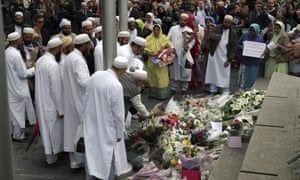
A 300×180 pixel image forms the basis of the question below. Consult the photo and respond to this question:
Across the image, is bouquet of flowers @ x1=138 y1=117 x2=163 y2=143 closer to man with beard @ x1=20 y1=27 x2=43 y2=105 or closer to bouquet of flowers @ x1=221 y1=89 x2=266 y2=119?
bouquet of flowers @ x1=221 y1=89 x2=266 y2=119

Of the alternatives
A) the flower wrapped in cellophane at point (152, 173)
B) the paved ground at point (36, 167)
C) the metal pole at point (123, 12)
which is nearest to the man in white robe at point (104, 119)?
the flower wrapped in cellophane at point (152, 173)

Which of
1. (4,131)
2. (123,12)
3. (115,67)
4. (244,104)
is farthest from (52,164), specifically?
(4,131)

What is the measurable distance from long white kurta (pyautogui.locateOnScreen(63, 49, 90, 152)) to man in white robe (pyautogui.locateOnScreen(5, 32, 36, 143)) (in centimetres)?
129

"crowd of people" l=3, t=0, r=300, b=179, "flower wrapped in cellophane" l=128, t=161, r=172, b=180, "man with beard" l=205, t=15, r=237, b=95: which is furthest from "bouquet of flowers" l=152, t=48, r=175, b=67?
"flower wrapped in cellophane" l=128, t=161, r=172, b=180

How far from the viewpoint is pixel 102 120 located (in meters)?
5.91

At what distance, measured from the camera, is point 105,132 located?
19.5ft

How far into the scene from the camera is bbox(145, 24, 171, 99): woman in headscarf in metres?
11.2

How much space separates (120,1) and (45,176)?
11.5ft

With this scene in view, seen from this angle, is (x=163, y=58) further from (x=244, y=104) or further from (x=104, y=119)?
(x=104, y=119)

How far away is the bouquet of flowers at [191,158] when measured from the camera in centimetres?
565

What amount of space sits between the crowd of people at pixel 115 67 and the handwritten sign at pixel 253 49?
0.14 meters

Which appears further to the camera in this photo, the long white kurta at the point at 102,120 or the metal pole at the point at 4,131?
the long white kurta at the point at 102,120

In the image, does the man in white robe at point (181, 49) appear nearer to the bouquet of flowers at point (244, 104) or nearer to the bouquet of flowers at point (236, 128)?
the bouquet of flowers at point (244, 104)

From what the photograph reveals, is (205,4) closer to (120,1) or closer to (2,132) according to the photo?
(120,1)
